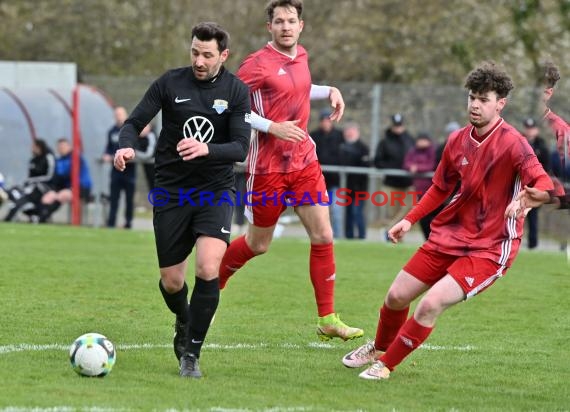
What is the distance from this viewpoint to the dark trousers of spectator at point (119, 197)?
1962cm

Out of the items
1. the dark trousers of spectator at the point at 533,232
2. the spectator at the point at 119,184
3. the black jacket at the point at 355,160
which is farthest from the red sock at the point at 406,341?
the spectator at the point at 119,184

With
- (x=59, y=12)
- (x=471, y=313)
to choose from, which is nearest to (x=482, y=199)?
(x=471, y=313)

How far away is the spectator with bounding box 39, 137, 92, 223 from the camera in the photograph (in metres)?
20.6

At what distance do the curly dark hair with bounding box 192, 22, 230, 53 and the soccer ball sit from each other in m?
1.90

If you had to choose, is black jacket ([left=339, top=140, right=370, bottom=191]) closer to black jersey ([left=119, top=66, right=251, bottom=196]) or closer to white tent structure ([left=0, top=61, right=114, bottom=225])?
white tent structure ([left=0, top=61, right=114, bottom=225])

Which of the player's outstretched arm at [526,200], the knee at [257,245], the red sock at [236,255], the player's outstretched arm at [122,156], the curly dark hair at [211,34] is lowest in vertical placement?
the red sock at [236,255]

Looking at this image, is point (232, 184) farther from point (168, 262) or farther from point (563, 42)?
point (563, 42)

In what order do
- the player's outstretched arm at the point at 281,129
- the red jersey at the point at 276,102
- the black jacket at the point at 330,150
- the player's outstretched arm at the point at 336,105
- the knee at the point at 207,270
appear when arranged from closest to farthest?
the knee at the point at 207,270 → the player's outstretched arm at the point at 281,129 → the red jersey at the point at 276,102 → the player's outstretched arm at the point at 336,105 → the black jacket at the point at 330,150

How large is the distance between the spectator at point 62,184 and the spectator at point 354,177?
465cm

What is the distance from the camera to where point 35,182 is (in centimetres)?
2067

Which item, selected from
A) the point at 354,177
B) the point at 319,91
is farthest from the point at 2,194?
the point at 319,91

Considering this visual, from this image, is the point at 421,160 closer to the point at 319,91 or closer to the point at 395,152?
the point at 395,152

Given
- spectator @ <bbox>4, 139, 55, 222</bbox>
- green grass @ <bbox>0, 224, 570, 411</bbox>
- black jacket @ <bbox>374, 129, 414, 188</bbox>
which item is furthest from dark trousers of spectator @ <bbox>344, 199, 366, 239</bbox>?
spectator @ <bbox>4, 139, 55, 222</bbox>

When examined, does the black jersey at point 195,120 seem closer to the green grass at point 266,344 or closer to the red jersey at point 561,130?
the green grass at point 266,344
